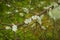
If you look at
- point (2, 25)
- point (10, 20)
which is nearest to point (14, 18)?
point (10, 20)

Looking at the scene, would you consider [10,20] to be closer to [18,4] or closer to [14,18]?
[14,18]

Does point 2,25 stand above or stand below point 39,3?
below

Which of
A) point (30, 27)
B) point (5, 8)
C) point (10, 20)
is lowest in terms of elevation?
point (30, 27)

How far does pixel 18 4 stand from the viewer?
2.00 metres

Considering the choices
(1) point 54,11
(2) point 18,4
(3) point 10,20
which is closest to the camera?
(1) point 54,11

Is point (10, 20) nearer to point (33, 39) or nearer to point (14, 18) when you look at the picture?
point (14, 18)

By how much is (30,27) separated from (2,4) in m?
0.42

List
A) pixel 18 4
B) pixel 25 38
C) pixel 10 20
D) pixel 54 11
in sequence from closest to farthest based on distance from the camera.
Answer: pixel 54 11, pixel 25 38, pixel 10 20, pixel 18 4

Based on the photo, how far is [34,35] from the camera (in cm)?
181

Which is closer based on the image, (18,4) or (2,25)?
(2,25)

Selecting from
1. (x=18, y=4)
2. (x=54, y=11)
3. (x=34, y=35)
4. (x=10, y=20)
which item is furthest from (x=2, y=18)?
(x=54, y=11)

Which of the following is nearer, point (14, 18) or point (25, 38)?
point (25, 38)

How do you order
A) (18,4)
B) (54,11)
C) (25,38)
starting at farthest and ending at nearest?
(18,4) < (25,38) < (54,11)

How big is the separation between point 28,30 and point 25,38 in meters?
0.09
